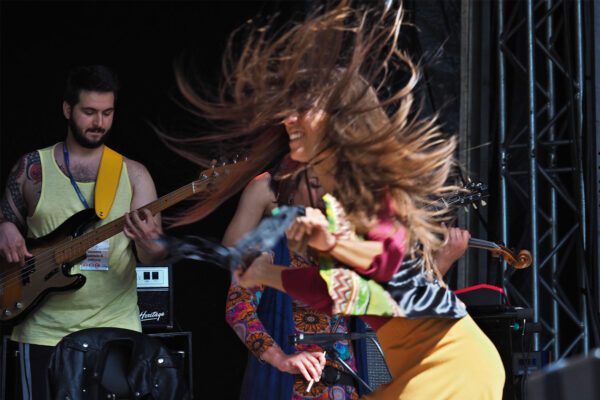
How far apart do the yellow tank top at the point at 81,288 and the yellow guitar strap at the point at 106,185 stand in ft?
0.08

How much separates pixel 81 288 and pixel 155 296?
787 millimetres

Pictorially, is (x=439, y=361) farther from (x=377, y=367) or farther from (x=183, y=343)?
(x=183, y=343)

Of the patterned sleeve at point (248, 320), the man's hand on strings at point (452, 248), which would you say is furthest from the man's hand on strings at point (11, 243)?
the man's hand on strings at point (452, 248)

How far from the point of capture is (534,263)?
162 inches

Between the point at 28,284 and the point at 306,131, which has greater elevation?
the point at 306,131

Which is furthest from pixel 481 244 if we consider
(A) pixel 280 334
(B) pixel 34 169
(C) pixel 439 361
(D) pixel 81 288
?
(B) pixel 34 169

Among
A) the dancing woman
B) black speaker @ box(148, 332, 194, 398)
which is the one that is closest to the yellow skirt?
the dancing woman

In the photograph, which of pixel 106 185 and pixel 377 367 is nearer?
pixel 377 367

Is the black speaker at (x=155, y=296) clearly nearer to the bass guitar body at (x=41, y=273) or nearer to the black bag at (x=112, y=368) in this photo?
the bass guitar body at (x=41, y=273)

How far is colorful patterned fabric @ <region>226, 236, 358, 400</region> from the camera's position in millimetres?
2248

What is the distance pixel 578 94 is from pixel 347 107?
2.79 metres

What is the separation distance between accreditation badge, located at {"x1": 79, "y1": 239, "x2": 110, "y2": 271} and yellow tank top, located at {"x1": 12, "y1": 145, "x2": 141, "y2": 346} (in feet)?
0.06

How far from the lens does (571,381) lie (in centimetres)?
117

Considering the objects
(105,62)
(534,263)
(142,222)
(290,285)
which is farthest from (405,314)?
(105,62)
